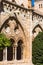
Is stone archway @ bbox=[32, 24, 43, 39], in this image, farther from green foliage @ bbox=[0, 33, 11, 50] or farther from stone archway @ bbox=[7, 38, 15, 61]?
green foliage @ bbox=[0, 33, 11, 50]

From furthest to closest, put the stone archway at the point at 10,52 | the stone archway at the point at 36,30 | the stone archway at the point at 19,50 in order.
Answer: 1. the stone archway at the point at 36,30
2. the stone archway at the point at 19,50
3. the stone archway at the point at 10,52

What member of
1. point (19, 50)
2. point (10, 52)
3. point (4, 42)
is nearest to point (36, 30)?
point (19, 50)

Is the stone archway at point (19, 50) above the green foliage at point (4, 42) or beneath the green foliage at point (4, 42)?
beneath

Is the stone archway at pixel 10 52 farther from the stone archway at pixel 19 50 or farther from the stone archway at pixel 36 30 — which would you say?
the stone archway at pixel 36 30

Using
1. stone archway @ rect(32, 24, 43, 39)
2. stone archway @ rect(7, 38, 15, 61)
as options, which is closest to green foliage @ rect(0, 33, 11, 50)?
stone archway @ rect(7, 38, 15, 61)

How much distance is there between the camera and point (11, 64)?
21922 millimetres

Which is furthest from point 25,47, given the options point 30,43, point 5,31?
point 5,31

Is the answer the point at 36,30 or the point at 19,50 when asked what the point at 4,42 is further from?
the point at 36,30

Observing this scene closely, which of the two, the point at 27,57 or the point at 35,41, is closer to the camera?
the point at 27,57

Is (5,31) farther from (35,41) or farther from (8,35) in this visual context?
(35,41)

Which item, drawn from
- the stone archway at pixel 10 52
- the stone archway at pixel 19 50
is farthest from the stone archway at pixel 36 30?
the stone archway at pixel 10 52

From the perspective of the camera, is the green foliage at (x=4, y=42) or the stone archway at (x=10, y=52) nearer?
the green foliage at (x=4, y=42)

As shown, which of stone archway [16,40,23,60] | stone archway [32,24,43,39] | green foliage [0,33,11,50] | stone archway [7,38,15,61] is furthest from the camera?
stone archway [32,24,43,39]

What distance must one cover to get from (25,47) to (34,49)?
54.4 inches
